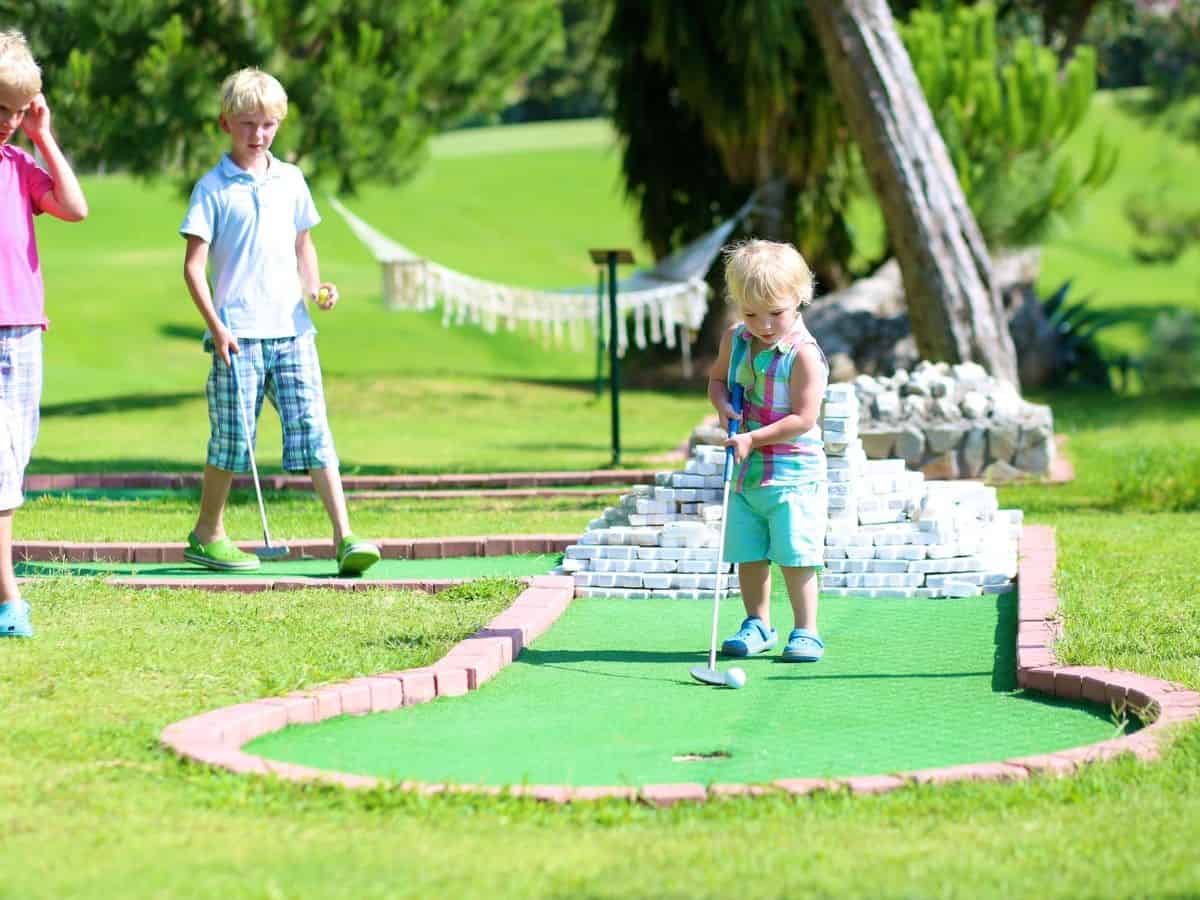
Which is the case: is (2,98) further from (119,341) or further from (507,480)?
(119,341)

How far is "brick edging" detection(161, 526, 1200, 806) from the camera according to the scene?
3.77 m

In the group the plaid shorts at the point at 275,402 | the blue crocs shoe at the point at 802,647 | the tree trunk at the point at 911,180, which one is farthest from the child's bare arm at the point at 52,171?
the tree trunk at the point at 911,180

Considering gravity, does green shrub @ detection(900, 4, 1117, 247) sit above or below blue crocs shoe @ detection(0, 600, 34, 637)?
above

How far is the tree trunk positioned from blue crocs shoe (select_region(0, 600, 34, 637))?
9.23 m

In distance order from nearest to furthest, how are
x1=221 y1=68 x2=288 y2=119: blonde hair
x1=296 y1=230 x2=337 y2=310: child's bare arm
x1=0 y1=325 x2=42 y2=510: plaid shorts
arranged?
x1=0 y1=325 x2=42 y2=510: plaid shorts, x1=221 y1=68 x2=288 y2=119: blonde hair, x1=296 y1=230 x2=337 y2=310: child's bare arm

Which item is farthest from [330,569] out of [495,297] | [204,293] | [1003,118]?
[1003,118]

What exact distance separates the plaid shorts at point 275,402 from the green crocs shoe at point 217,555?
293mm

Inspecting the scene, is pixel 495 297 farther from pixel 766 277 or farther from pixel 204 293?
pixel 766 277

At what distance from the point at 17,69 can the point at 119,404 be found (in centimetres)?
1292

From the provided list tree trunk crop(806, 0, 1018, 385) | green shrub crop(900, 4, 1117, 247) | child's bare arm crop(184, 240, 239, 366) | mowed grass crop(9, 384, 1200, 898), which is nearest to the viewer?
mowed grass crop(9, 384, 1200, 898)

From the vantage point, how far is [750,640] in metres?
5.47

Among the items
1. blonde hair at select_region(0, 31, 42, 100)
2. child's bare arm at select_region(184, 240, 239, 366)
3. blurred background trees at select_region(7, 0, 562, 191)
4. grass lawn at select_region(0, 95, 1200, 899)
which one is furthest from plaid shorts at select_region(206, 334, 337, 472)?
blurred background trees at select_region(7, 0, 562, 191)

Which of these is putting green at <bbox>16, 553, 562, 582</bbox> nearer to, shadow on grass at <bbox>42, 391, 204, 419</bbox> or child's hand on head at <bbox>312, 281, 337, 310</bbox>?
child's hand on head at <bbox>312, 281, 337, 310</bbox>

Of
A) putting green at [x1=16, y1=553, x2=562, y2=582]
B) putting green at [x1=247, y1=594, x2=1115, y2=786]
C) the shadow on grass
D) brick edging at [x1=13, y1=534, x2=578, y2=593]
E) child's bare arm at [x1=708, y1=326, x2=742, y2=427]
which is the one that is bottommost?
putting green at [x1=247, y1=594, x2=1115, y2=786]
